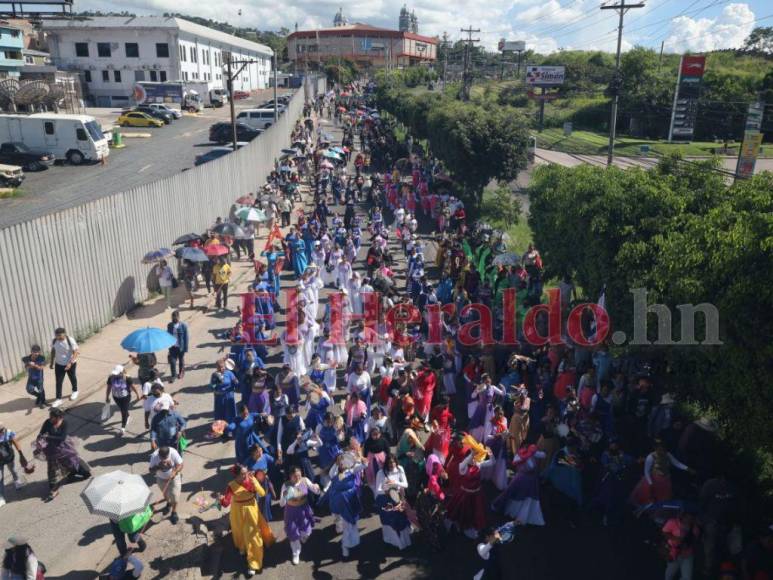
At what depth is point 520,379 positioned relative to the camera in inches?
433

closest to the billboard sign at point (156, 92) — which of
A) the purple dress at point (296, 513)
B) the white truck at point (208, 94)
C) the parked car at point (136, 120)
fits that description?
the white truck at point (208, 94)

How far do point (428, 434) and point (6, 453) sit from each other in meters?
5.92

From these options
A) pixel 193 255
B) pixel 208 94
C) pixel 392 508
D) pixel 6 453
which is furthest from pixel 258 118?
pixel 392 508

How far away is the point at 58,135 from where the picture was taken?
31.7 meters

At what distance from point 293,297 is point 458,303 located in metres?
3.64

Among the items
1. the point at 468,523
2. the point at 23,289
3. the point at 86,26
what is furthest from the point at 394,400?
the point at 86,26

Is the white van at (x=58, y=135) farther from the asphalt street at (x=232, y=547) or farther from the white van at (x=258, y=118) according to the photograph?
the asphalt street at (x=232, y=547)

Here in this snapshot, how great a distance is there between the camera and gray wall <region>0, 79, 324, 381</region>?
37.3 feet

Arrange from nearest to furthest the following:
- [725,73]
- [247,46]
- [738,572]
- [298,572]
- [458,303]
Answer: [738,572] → [298,572] → [458,303] → [725,73] → [247,46]

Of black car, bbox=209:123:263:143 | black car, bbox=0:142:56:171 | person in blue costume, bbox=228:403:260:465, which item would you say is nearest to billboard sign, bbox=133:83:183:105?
black car, bbox=209:123:263:143

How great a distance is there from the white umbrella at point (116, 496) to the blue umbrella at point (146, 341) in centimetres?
330

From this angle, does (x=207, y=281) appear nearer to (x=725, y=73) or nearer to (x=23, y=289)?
(x=23, y=289)

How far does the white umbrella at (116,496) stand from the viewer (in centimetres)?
671

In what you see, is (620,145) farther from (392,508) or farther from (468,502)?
(392,508)
